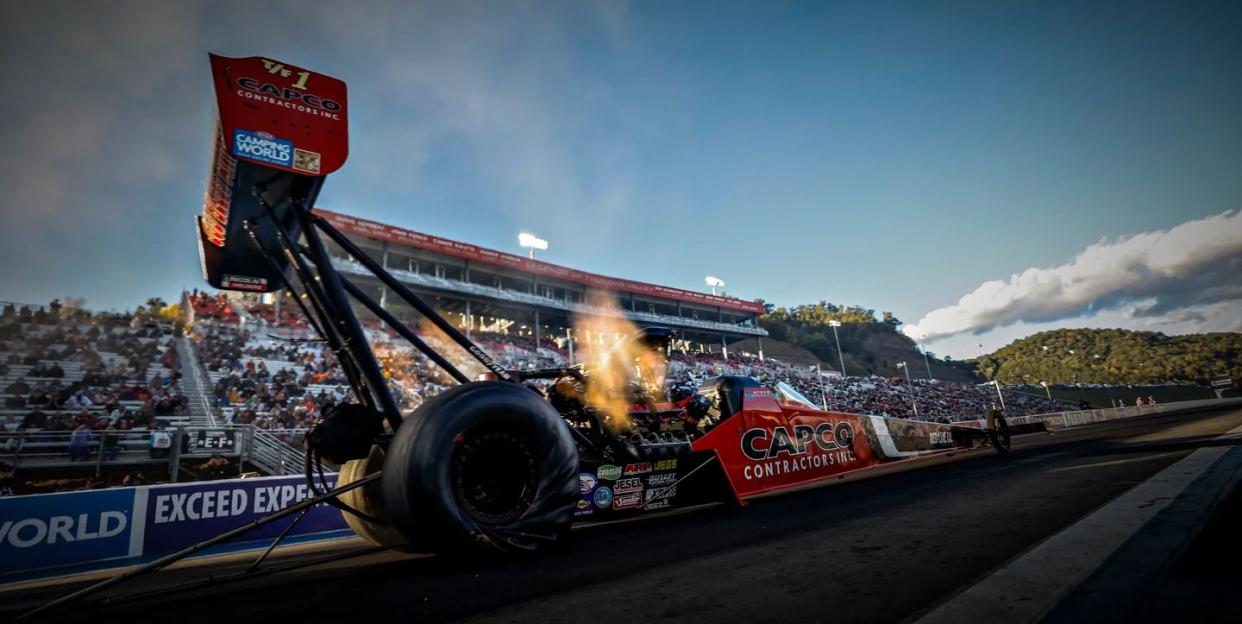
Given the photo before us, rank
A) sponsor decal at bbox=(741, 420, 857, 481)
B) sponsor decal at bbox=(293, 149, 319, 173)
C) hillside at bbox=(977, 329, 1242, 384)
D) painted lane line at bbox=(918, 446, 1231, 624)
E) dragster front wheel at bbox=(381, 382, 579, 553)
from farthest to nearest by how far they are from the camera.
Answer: hillside at bbox=(977, 329, 1242, 384) < sponsor decal at bbox=(741, 420, 857, 481) < sponsor decal at bbox=(293, 149, 319, 173) < dragster front wheel at bbox=(381, 382, 579, 553) < painted lane line at bbox=(918, 446, 1231, 624)

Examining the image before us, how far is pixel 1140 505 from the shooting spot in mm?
3410

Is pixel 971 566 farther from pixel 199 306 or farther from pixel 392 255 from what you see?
pixel 392 255

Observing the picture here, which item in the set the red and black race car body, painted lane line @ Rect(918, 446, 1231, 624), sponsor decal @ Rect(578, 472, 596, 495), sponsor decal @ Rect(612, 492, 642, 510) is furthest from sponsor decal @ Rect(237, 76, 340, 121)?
painted lane line @ Rect(918, 446, 1231, 624)

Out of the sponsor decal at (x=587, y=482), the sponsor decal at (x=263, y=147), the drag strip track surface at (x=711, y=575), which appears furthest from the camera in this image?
the sponsor decal at (x=587, y=482)

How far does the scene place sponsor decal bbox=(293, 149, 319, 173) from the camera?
4.04 m

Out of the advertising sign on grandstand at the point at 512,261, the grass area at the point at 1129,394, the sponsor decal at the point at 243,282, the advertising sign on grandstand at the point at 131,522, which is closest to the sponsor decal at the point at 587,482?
the sponsor decal at the point at 243,282

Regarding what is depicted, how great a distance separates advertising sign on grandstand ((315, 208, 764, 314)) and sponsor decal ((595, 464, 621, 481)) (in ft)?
91.3

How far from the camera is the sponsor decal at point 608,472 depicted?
5.09 meters

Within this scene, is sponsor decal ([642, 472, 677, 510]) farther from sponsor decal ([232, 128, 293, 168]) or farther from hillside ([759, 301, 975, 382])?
hillside ([759, 301, 975, 382])

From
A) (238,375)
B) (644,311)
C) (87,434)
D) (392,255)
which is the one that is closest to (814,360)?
(644,311)

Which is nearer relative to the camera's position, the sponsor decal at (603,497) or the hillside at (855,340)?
the sponsor decal at (603,497)

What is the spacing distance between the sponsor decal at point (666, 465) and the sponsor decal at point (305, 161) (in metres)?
4.20

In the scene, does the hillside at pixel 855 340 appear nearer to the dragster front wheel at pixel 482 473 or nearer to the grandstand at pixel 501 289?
the grandstand at pixel 501 289

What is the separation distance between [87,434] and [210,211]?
10942 mm
